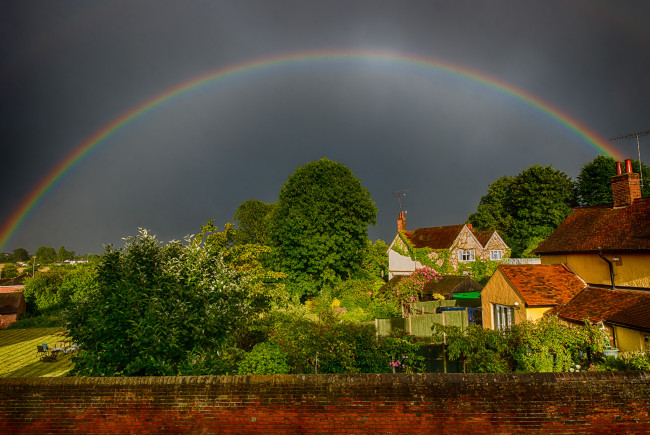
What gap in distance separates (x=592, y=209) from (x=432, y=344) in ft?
44.3

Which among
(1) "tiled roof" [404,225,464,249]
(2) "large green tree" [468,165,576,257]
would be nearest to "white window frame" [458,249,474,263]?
(1) "tiled roof" [404,225,464,249]

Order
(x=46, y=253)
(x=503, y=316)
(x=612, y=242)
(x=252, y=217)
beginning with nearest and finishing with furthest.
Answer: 1. (x=612, y=242)
2. (x=503, y=316)
3. (x=252, y=217)
4. (x=46, y=253)

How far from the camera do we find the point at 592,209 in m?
19.4

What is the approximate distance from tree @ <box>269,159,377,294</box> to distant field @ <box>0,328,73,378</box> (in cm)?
1752

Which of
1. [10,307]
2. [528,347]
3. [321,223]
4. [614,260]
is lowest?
[10,307]

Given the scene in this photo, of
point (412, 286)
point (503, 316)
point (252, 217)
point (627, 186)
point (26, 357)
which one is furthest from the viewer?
point (252, 217)

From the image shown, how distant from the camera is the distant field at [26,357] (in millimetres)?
19600

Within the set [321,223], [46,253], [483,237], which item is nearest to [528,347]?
[321,223]

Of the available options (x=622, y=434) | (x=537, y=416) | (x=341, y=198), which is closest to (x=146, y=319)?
(x=537, y=416)

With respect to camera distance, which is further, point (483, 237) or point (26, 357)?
point (483, 237)

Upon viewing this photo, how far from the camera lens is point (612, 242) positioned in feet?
50.0

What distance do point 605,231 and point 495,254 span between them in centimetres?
2791

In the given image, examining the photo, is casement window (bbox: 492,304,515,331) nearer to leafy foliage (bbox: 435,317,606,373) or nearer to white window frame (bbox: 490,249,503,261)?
leafy foliage (bbox: 435,317,606,373)

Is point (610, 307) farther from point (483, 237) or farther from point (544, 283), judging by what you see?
point (483, 237)
